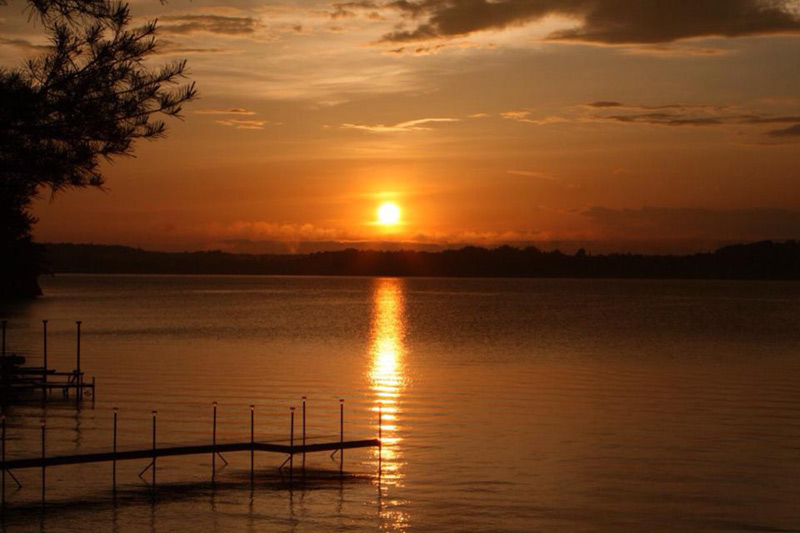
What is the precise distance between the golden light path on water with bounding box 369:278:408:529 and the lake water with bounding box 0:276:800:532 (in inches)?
5.2

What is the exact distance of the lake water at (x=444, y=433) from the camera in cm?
2130

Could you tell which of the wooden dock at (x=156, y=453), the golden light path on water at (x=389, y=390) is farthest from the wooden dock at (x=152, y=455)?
the golden light path on water at (x=389, y=390)

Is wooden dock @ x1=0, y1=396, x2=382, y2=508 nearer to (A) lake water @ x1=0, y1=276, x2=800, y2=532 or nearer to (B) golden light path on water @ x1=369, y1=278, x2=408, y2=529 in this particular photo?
(A) lake water @ x1=0, y1=276, x2=800, y2=532

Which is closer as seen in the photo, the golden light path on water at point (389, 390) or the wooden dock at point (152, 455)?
the wooden dock at point (152, 455)

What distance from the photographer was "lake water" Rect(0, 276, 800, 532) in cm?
2130

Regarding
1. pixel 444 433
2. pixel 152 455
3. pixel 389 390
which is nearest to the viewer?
pixel 152 455

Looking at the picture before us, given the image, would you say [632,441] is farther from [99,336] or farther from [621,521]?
[99,336]

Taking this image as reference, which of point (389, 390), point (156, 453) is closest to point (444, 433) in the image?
point (156, 453)

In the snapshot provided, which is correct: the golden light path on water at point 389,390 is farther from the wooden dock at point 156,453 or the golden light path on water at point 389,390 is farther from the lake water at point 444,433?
the wooden dock at point 156,453

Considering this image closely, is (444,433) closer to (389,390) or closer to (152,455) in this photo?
(152,455)

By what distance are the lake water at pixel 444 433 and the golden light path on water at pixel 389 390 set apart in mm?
132

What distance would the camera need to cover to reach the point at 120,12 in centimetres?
1459

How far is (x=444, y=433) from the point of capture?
32125 mm

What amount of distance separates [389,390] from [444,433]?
12461mm
